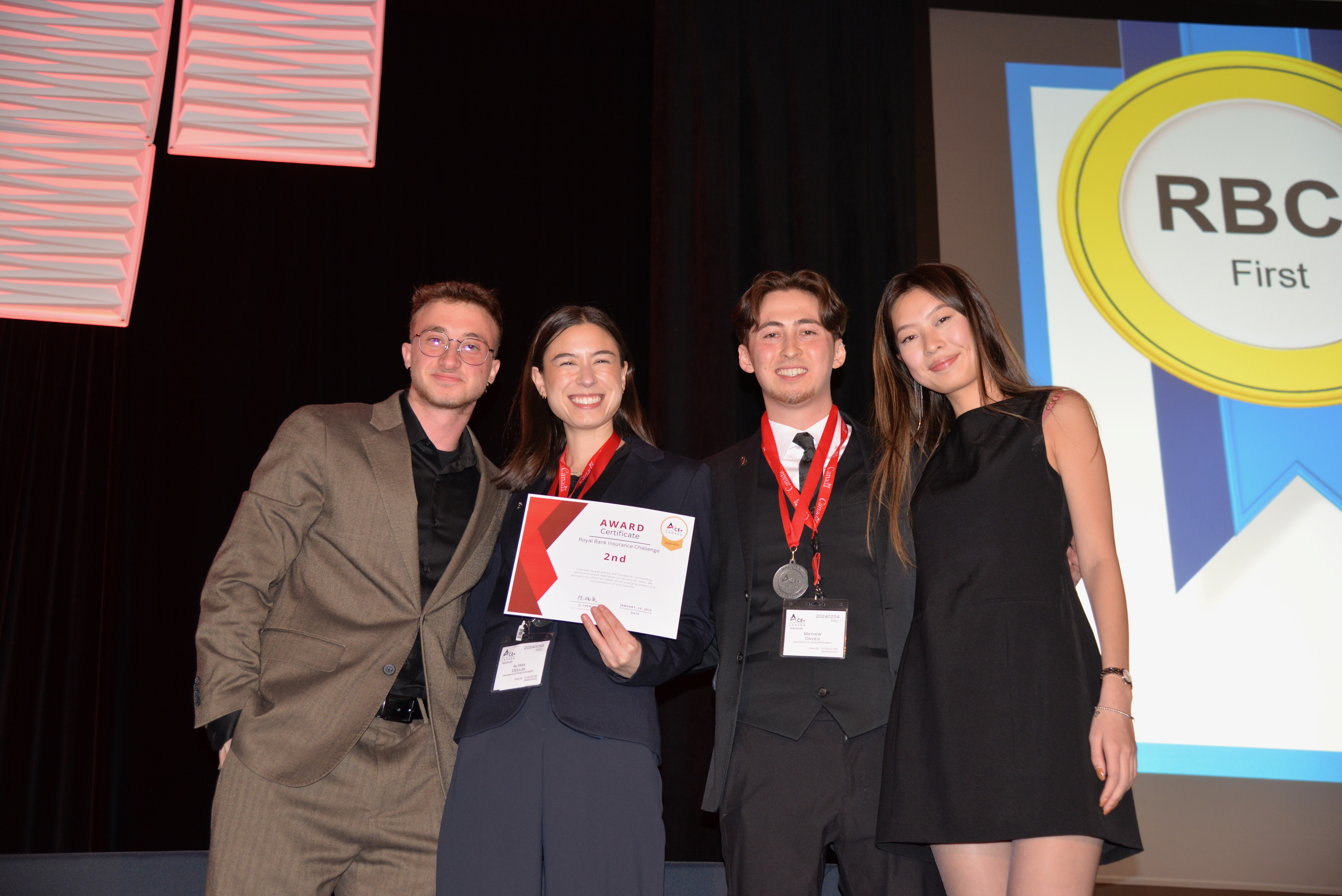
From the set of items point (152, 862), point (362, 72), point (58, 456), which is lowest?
point (152, 862)

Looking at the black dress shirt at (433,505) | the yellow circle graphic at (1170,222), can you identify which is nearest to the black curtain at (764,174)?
the yellow circle graphic at (1170,222)

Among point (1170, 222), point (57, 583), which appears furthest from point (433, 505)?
point (1170, 222)

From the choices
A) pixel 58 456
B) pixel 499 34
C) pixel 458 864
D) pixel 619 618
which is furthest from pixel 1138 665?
pixel 58 456

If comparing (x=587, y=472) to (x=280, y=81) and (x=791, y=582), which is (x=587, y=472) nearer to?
(x=791, y=582)

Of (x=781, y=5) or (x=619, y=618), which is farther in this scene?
(x=781, y=5)

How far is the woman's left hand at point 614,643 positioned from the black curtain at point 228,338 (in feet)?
6.70

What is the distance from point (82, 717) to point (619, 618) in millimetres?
2795

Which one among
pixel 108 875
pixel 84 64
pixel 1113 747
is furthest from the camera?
pixel 84 64

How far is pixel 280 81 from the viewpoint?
4.20 metres

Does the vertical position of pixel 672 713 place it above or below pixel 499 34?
below

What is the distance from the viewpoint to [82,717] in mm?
3650

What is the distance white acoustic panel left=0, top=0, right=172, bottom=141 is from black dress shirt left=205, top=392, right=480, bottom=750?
2665 millimetres

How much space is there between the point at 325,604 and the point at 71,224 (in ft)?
9.34

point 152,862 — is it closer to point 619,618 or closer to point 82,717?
point 82,717
